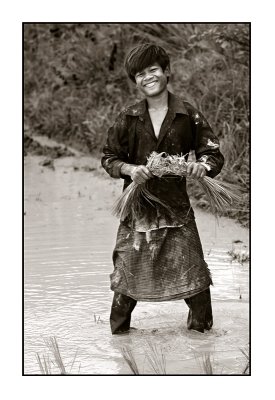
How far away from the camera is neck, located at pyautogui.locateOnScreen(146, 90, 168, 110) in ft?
17.4

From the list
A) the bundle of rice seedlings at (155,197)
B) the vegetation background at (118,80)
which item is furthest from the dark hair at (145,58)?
the vegetation background at (118,80)

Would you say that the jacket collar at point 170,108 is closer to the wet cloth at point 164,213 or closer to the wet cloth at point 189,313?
the wet cloth at point 164,213

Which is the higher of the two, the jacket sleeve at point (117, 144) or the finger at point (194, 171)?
the jacket sleeve at point (117, 144)

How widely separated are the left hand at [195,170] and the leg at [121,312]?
0.85m

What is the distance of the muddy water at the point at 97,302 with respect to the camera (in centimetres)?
520

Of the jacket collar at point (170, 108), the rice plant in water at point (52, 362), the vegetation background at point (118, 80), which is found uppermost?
the vegetation background at point (118, 80)

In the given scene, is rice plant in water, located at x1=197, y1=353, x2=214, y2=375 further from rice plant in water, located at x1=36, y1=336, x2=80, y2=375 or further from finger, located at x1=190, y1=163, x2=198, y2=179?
finger, located at x1=190, y1=163, x2=198, y2=179

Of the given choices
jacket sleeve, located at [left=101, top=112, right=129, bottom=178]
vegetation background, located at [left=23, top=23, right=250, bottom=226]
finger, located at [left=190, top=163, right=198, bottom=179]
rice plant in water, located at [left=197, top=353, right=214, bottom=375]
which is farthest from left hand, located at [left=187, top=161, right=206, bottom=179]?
vegetation background, located at [left=23, top=23, right=250, bottom=226]

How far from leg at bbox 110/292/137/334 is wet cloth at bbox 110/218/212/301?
0.09 m

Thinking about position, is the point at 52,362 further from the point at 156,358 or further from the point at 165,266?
the point at 165,266

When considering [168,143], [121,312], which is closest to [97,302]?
[121,312]

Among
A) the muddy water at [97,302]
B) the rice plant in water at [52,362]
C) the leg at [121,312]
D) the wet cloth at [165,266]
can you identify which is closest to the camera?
the rice plant in water at [52,362]

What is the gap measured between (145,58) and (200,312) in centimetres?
148
